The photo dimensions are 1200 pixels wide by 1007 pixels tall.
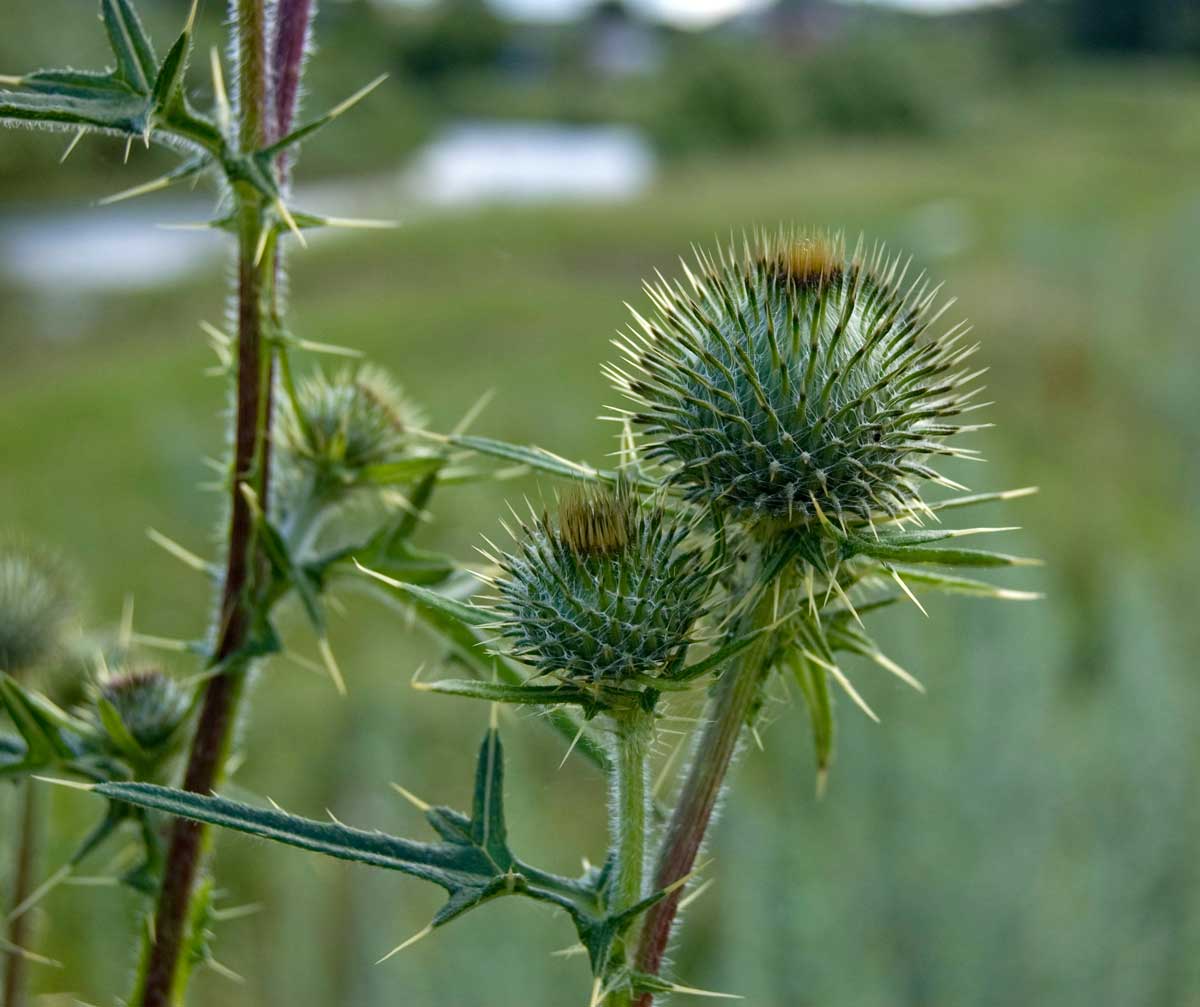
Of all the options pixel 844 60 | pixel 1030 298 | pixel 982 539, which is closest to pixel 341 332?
pixel 1030 298

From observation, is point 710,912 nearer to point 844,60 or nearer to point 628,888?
point 628,888

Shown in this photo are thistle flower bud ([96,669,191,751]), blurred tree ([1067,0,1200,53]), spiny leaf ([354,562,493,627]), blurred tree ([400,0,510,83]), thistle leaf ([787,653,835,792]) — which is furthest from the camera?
blurred tree ([1067,0,1200,53])

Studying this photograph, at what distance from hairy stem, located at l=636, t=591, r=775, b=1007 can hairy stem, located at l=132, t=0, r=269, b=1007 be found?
66 centimetres

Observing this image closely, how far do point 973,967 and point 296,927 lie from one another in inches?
108

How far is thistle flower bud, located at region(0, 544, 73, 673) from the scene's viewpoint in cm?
238

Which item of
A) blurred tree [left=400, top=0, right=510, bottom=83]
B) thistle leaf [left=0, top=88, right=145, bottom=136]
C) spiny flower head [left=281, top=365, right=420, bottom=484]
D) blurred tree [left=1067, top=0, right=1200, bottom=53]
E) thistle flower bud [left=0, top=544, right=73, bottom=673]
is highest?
blurred tree [left=1067, top=0, right=1200, bottom=53]

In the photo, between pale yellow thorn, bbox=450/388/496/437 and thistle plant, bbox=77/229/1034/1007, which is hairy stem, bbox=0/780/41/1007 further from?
pale yellow thorn, bbox=450/388/496/437

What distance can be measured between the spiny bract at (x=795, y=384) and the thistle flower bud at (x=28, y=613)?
1434 millimetres

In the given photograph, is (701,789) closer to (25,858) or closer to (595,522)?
(595,522)

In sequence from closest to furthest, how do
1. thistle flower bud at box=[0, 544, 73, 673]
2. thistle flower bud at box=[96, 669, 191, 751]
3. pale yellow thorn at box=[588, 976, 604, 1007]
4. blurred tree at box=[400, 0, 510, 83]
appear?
pale yellow thorn at box=[588, 976, 604, 1007], thistle flower bud at box=[96, 669, 191, 751], thistle flower bud at box=[0, 544, 73, 673], blurred tree at box=[400, 0, 510, 83]

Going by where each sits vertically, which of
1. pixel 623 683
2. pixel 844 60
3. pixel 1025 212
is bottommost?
pixel 623 683

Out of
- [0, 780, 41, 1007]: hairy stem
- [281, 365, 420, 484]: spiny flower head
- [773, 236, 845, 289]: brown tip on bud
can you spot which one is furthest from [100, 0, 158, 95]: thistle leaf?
[0, 780, 41, 1007]: hairy stem

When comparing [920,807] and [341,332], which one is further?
[341,332]

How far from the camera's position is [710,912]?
6.32m
